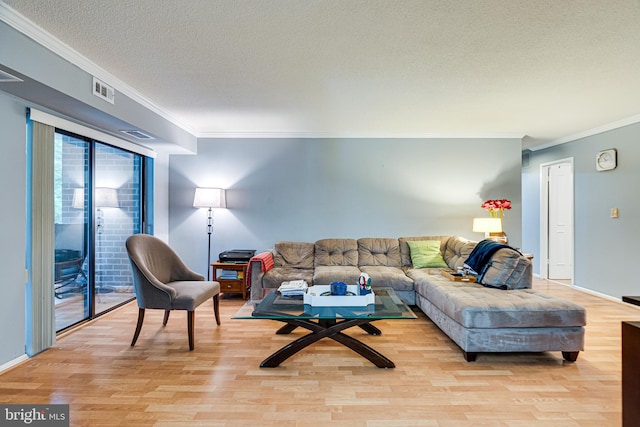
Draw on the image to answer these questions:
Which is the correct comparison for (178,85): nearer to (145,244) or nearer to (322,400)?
(145,244)

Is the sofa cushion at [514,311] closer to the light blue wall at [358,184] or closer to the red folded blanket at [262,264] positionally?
the red folded blanket at [262,264]

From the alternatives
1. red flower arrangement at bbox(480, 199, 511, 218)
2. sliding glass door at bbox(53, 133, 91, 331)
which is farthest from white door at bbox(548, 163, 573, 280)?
sliding glass door at bbox(53, 133, 91, 331)

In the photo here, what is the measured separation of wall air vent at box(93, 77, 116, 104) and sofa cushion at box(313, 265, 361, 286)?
275cm

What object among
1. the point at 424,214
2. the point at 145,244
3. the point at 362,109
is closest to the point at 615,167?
the point at 424,214

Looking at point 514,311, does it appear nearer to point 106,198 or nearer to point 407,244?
point 407,244

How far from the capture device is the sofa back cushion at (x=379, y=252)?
15.3ft

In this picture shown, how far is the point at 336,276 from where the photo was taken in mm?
3951

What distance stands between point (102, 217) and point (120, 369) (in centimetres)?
199

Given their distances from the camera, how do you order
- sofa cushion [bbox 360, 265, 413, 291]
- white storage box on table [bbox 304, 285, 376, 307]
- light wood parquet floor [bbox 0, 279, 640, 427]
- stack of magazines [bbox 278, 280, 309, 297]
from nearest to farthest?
1. light wood parquet floor [bbox 0, 279, 640, 427]
2. white storage box on table [bbox 304, 285, 376, 307]
3. stack of magazines [bbox 278, 280, 309, 297]
4. sofa cushion [bbox 360, 265, 413, 291]

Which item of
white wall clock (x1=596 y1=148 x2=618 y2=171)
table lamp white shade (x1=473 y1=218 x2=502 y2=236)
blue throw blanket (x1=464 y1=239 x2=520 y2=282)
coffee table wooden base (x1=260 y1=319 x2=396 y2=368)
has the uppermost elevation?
white wall clock (x1=596 y1=148 x2=618 y2=171)

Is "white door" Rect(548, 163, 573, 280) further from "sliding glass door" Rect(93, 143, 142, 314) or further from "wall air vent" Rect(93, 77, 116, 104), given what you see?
"sliding glass door" Rect(93, 143, 142, 314)

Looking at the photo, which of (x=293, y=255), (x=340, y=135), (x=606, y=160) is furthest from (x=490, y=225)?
(x=293, y=255)

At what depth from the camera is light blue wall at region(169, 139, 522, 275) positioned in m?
5.10

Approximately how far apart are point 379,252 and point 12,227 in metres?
3.91
